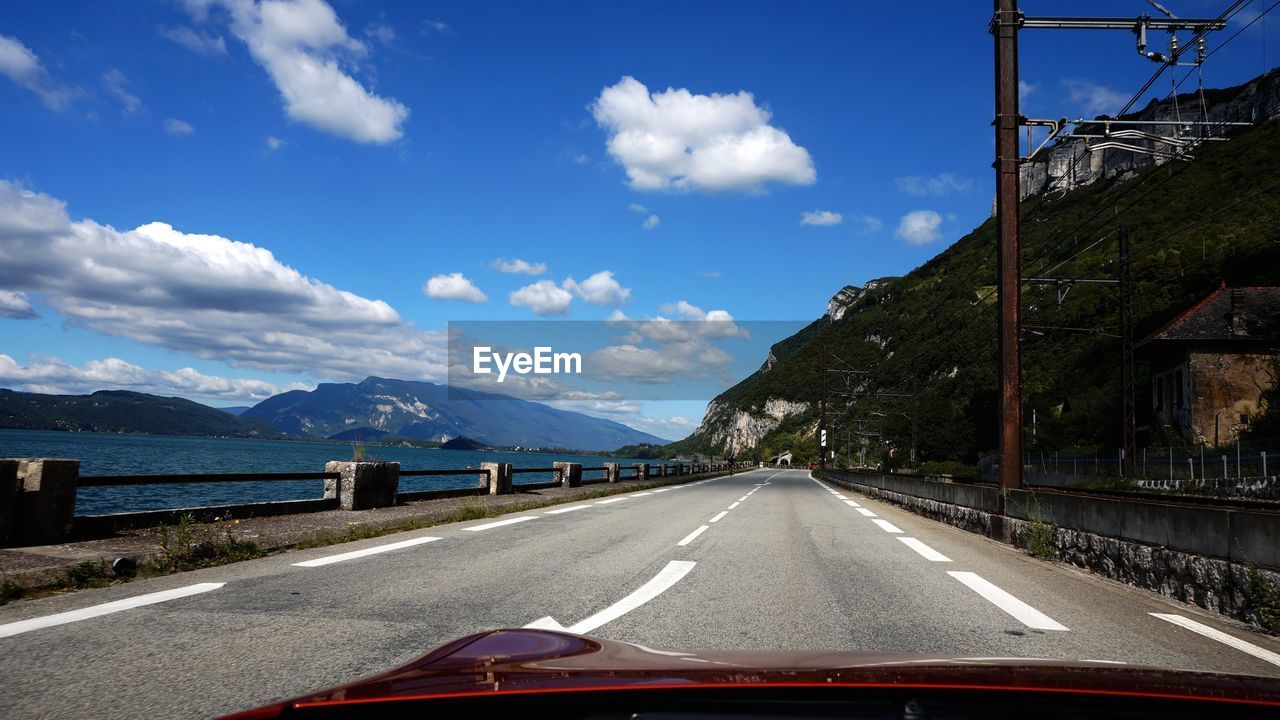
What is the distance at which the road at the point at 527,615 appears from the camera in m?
4.03

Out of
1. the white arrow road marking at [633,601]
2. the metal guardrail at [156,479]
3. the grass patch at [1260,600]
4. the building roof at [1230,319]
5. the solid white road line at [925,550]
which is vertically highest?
the building roof at [1230,319]

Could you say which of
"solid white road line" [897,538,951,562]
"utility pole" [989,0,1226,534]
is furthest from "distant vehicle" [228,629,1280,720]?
"utility pole" [989,0,1226,534]

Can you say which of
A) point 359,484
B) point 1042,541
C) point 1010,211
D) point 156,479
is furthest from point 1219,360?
point 156,479

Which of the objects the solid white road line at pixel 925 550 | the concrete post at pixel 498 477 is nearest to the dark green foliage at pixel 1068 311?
the solid white road line at pixel 925 550

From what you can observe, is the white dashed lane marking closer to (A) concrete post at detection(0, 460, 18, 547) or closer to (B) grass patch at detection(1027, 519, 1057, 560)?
(A) concrete post at detection(0, 460, 18, 547)

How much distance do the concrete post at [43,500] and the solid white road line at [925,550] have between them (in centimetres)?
987

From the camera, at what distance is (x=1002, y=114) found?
13273 mm

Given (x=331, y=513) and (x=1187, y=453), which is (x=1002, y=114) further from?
(x=1187, y=453)

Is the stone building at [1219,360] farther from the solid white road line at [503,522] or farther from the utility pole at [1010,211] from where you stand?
the solid white road line at [503,522]

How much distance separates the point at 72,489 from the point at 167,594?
10.6ft

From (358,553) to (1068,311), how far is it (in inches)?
3680

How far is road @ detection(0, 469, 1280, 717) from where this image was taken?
159 inches

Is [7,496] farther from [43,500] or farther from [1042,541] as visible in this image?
[1042,541]

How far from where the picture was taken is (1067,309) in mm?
87812
